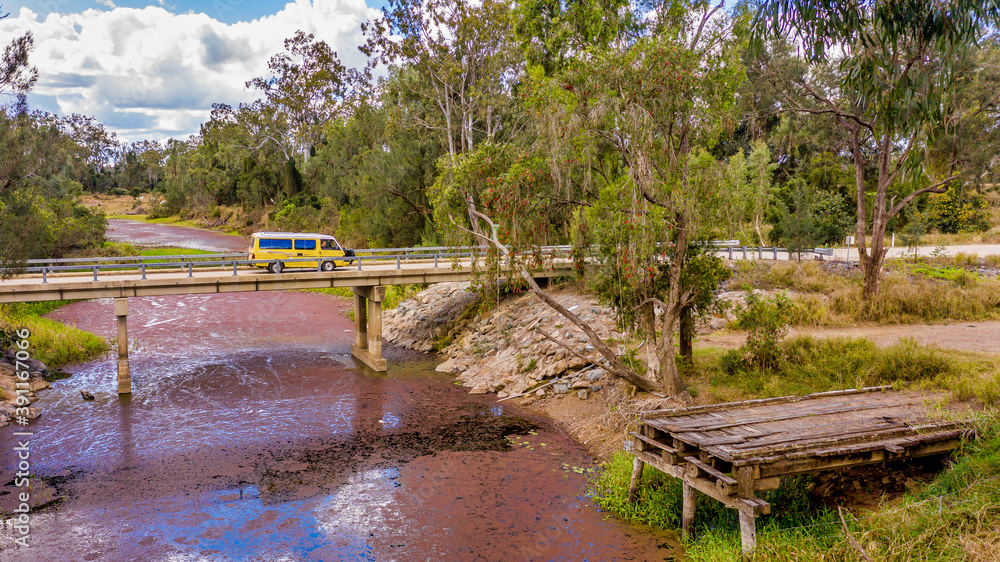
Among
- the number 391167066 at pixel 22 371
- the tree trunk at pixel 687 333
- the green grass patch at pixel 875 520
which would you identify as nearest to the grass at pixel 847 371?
the tree trunk at pixel 687 333

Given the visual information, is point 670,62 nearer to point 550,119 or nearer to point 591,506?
point 550,119

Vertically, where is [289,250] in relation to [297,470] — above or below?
above

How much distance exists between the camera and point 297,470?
14820 mm

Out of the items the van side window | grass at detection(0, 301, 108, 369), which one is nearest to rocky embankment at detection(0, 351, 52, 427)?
grass at detection(0, 301, 108, 369)

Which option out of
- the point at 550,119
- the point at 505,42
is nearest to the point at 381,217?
the point at 505,42

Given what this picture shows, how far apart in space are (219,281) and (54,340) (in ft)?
25.3

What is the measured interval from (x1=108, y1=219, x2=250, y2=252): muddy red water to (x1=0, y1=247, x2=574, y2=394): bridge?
33.1m

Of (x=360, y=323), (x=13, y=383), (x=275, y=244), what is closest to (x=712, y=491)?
(x=360, y=323)

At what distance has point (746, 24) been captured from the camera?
14.2m

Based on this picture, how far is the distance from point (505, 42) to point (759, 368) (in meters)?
25.2

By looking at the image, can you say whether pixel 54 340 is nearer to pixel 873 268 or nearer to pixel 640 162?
pixel 640 162

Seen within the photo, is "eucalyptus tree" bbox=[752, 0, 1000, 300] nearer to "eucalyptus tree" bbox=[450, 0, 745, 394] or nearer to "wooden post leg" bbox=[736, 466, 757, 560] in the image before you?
"eucalyptus tree" bbox=[450, 0, 745, 394]

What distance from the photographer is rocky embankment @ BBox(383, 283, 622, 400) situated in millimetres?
20219

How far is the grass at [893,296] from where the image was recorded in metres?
21.1
